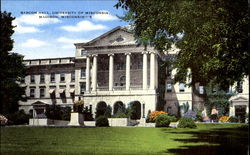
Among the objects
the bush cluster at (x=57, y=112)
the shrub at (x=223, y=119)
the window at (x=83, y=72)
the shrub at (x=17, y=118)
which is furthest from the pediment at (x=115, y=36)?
the shrub at (x=223, y=119)

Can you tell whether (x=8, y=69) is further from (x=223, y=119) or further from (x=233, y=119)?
(x=233, y=119)

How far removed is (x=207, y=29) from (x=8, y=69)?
9461 mm

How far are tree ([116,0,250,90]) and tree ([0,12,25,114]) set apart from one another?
544 centimetres

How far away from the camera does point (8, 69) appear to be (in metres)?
17.0

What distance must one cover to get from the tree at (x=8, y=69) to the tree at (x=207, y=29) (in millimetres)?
5438

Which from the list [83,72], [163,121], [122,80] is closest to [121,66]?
[122,80]

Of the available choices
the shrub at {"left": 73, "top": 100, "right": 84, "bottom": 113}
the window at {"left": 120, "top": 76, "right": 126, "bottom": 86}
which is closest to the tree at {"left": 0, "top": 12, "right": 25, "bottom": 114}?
the shrub at {"left": 73, "top": 100, "right": 84, "bottom": 113}

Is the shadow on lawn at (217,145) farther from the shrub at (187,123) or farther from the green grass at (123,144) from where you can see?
the shrub at (187,123)

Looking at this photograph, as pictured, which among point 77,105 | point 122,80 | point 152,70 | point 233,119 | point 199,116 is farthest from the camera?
point 122,80

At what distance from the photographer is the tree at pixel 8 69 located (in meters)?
15.6

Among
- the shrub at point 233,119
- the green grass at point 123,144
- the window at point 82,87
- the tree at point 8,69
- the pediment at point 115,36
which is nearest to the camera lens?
the green grass at point 123,144

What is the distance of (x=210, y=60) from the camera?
42.5 ft

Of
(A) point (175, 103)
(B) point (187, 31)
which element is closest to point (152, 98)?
(A) point (175, 103)

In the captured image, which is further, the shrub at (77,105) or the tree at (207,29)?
the shrub at (77,105)
